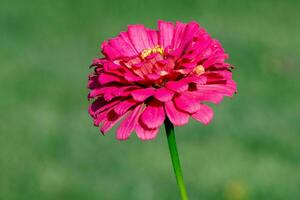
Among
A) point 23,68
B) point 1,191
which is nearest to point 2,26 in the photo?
point 23,68

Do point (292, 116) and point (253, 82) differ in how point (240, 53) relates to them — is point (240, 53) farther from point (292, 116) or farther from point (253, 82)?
point (292, 116)

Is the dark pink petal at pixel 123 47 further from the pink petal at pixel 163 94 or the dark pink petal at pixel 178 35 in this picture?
the pink petal at pixel 163 94

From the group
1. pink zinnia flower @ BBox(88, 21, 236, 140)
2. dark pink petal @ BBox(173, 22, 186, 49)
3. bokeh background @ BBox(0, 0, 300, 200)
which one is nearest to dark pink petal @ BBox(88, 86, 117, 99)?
pink zinnia flower @ BBox(88, 21, 236, 140)

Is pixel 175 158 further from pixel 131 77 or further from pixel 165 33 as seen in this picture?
pixel 165 33

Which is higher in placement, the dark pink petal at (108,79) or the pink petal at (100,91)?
the dark pink petal at (108,79)

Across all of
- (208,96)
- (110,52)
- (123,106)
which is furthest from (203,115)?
(110,52)

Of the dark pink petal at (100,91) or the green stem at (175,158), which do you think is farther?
the dark pink petal at (100,91)

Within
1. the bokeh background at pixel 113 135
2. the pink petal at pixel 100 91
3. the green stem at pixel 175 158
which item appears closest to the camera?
the green stem at pixel 175 158

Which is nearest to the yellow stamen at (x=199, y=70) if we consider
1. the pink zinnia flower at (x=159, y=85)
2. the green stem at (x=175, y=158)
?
the pink zinnia flower at (x=159, y=85)
